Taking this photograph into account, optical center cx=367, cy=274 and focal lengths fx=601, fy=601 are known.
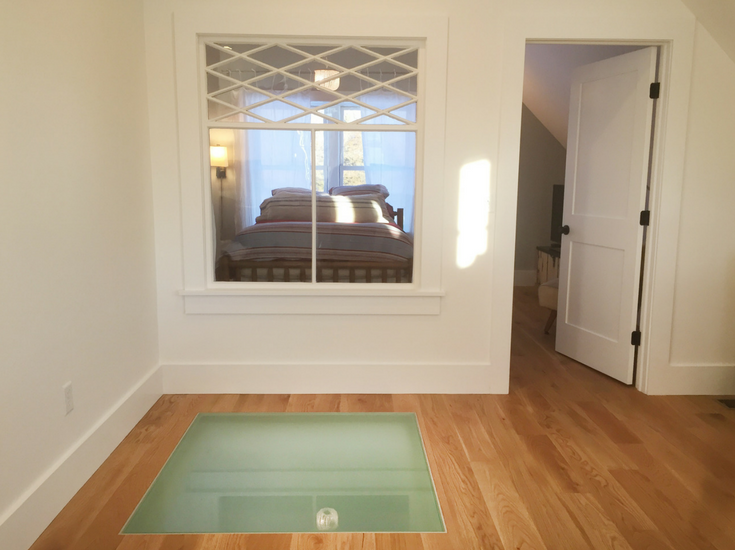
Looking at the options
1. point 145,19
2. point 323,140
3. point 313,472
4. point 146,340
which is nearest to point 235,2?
point 145,19

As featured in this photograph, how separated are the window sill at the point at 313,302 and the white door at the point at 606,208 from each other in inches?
45.6

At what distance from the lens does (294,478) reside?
2.54 m

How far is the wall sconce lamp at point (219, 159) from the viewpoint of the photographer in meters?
3.33

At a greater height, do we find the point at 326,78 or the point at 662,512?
the point at 326,78

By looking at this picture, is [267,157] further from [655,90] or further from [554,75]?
[554,75]

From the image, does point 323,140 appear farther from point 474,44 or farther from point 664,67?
point 664,67

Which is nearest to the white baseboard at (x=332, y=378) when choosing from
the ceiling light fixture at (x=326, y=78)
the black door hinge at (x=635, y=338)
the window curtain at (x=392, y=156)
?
the black door hinge at (x=635, y=338)

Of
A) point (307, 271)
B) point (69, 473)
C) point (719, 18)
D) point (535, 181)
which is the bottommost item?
point (69, 473)

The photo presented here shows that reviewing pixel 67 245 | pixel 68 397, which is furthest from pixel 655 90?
pixel 68 397

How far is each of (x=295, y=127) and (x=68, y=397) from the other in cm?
179

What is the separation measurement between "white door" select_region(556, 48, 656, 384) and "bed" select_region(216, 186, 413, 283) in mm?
1296

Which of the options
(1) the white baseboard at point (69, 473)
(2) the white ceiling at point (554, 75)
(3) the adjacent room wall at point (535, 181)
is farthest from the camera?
(3) the adjacent room wall at point (535, 181)


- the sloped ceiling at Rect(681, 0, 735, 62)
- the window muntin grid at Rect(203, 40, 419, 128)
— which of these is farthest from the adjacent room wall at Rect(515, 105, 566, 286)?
the window muntin grid at Rect(203, 40, 419, 128)

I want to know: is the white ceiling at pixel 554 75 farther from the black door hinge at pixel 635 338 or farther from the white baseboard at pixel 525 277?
the black door hinge at pixel 635 338
